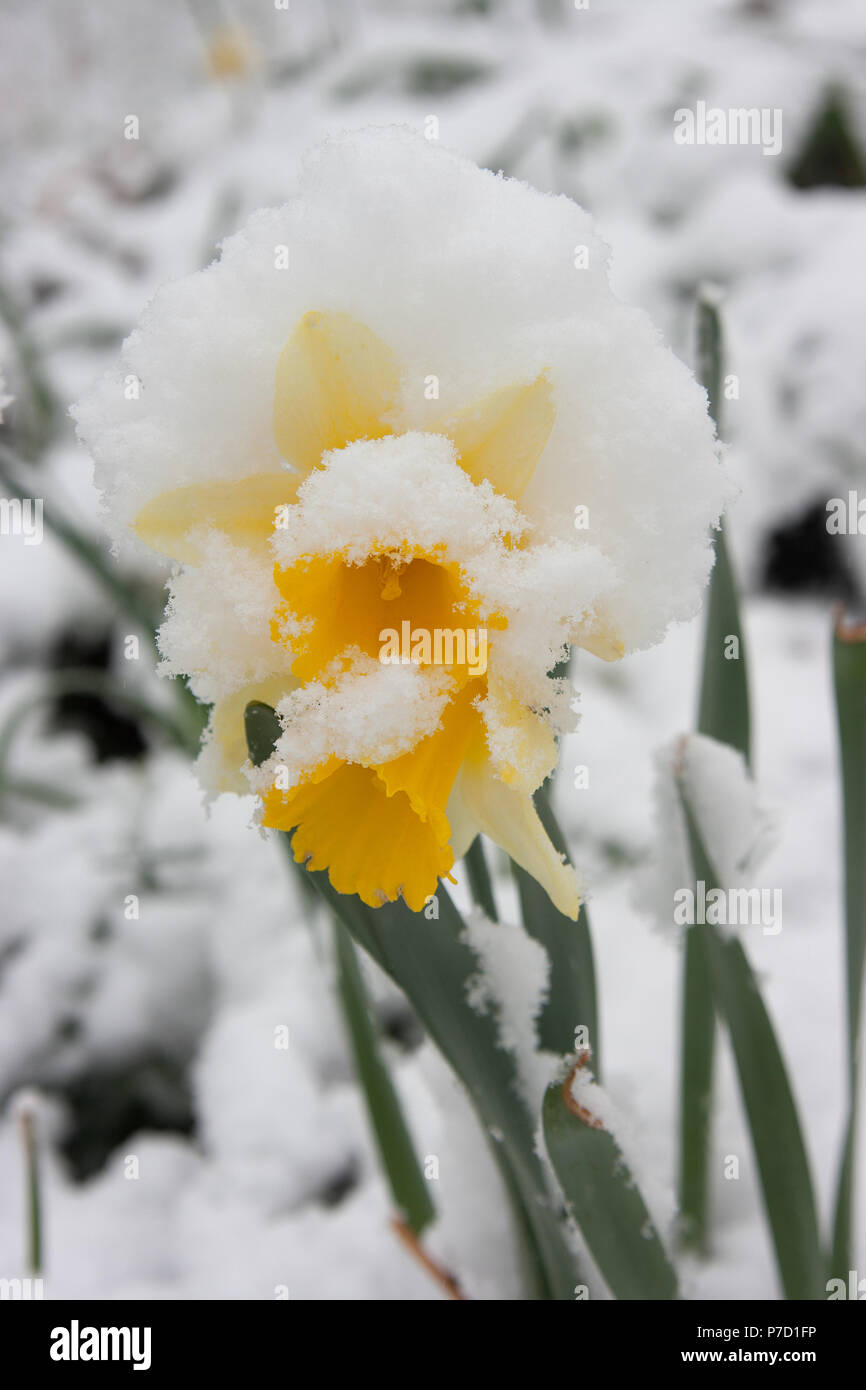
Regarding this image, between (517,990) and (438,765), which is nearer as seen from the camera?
(438,765)

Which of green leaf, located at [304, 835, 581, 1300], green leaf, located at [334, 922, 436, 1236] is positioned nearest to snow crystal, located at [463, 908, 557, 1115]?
green leaf, located at [304, 835, 581, 1300]

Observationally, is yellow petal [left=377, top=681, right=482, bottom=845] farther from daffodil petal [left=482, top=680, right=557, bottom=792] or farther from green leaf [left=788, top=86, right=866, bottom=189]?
green leaf [left=788, top=86, right=866, bottom=189]

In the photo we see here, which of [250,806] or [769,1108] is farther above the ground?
[250,806]

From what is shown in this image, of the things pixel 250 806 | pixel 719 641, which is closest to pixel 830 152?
pixel 250 806

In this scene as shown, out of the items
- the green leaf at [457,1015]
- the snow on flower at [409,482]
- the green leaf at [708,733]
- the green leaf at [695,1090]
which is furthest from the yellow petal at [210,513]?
the green leaf at [695,1090]

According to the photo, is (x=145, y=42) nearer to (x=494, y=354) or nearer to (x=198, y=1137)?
(x=198, y=1137)

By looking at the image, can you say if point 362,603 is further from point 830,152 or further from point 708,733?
point 830,152

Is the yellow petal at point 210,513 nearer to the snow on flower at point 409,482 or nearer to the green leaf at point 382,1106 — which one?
the snow on flower at point 409,482
